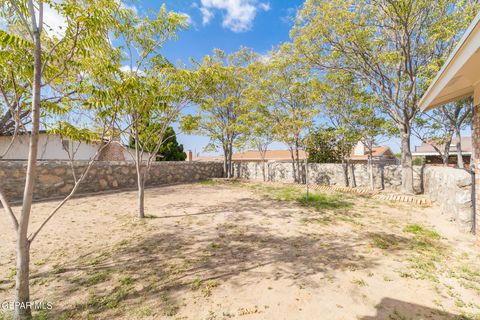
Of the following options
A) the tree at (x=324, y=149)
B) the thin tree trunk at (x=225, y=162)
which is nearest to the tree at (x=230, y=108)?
the thin tree trunk at (x=225, y=162)

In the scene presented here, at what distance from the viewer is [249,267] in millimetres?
3756

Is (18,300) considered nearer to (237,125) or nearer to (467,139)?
(237,125)

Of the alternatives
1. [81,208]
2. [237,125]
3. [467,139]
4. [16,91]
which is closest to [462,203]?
[16,91]

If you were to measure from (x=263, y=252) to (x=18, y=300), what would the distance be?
3543 mm

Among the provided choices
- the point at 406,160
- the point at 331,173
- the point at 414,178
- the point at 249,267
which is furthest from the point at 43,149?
the point at 414,178

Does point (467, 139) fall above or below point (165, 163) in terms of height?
above

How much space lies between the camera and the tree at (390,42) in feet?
31.2

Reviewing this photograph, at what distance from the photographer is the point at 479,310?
2.71 meters

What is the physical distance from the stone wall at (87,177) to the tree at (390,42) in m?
11.5

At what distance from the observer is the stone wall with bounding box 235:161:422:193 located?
1297cm

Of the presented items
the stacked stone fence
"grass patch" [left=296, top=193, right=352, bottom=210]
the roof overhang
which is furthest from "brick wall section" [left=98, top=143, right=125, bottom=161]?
the roof overhang

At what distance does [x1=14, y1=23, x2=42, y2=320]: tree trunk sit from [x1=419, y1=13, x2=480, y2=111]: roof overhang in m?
4.98

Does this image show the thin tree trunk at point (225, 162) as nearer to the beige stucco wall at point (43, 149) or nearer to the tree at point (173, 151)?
the tree at point (173, 151)

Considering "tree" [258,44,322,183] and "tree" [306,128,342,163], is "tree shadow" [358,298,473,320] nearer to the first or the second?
"tree" [258,44,322,183]
